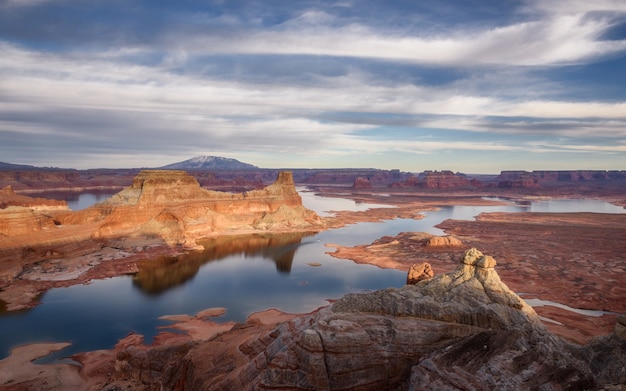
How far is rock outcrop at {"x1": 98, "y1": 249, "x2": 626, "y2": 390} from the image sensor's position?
11289 millimetres

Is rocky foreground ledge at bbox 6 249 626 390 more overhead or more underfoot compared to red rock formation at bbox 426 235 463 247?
more overhead

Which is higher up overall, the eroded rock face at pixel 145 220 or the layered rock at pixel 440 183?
the layered rock at pixel 440 183

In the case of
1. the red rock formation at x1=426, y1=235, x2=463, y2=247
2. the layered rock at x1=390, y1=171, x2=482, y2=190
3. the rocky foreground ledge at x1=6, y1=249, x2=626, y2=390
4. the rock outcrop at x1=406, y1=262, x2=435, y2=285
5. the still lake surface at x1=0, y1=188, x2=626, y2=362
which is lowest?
the still lake surface at x1=0, y1=188, x2=626, y2=362

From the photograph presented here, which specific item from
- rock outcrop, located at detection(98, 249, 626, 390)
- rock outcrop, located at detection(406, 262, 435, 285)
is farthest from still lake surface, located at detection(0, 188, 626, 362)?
rock outcrop, located at detection(98, 249, 626, 390)

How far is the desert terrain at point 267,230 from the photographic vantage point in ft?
43.8

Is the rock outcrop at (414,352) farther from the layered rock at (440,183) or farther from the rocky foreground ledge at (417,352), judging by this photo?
the layered rock at (440,183)

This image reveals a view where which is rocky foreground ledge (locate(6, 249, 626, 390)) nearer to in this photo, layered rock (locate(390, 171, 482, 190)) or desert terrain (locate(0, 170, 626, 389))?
desert terrain (locate(0, 170, 626, 389))

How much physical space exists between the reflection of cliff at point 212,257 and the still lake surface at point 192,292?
10 centimetres

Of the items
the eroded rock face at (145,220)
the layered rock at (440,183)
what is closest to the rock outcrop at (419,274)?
the eroded rock face at (145,220)

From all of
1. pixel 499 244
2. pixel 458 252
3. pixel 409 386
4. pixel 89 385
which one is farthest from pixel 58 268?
pixel 499 244

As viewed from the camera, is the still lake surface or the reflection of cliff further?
the reflection of cliff

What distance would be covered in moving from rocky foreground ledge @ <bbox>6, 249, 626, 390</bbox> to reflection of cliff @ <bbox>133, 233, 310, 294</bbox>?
23860mm

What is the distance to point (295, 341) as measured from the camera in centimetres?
1274

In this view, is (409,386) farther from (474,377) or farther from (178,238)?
(178,238)
